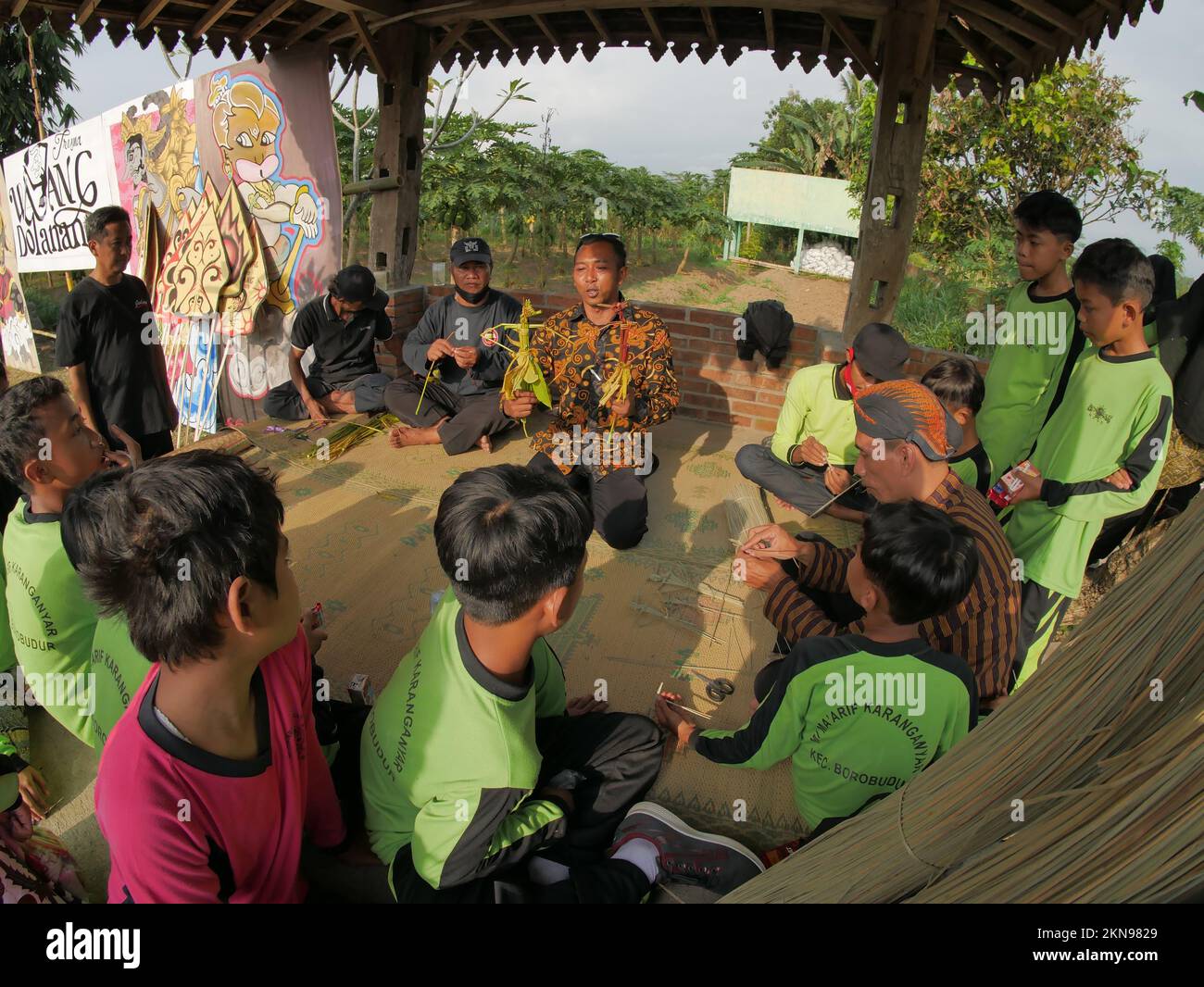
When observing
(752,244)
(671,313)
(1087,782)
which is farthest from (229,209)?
(752,244)

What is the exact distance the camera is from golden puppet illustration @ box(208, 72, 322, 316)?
5.50 m

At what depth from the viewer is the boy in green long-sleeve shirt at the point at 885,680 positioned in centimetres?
169

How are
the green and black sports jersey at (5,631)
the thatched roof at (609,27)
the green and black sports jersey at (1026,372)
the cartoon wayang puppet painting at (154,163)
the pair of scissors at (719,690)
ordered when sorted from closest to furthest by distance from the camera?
the green and black sports jersey at (5,631) → the pair of scissors at (719,690) → the green and black sports jersey at (1026,372) → the thatched roof at (609,27) → the cartoon wayang puppet painting at (154,163)

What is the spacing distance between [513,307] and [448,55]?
2534mm

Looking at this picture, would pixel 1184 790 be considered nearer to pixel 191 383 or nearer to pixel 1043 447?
pixel 1043 447

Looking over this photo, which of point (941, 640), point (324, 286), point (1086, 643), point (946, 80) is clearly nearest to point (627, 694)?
point (941, 640)

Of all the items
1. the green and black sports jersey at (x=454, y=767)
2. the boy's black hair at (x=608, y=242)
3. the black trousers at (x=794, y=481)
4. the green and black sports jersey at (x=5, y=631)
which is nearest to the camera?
the green and black sports jersey at (x=454, y=767)

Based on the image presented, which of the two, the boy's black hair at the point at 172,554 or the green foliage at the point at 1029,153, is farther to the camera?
the green foliage at the point at 1029,153

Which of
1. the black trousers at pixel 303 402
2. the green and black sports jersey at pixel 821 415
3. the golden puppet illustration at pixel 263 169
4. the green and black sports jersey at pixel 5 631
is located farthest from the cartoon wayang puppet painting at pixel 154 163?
the green and black sports jersey at pixel 821 415

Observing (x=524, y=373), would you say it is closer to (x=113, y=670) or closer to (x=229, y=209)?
(x=113, y=670)

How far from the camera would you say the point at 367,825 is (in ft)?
5.62

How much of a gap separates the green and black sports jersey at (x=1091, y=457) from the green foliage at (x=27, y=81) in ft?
53.4

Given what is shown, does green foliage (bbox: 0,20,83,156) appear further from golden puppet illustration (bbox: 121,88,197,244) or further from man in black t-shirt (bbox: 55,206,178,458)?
man in black t-shirt (bbox: 55,206,178,458)

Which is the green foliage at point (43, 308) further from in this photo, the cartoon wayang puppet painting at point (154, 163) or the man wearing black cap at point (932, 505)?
the man wearing black cap at point (932, 505)
